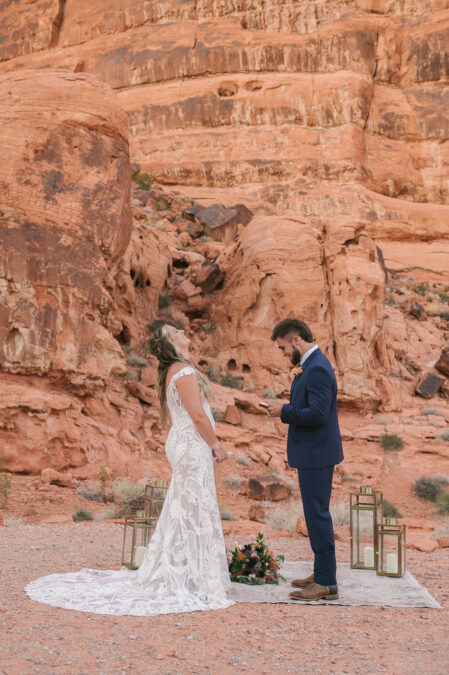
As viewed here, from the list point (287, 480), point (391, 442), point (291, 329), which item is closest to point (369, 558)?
point (291, 329)

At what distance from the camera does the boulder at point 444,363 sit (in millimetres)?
20609

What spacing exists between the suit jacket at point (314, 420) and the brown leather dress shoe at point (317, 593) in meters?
0.95

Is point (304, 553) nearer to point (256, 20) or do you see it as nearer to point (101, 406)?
point (101, 406)

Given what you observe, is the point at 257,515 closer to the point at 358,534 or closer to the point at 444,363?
the point at 358,534

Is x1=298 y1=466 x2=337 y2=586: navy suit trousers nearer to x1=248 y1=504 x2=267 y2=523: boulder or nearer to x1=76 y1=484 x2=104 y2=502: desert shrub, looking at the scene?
x1=248 y1=504 x2=267 y2=523: boulder

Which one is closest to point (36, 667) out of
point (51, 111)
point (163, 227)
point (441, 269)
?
point (51, 111)

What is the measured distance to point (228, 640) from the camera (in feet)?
14.0

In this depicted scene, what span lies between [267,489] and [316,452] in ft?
26.4

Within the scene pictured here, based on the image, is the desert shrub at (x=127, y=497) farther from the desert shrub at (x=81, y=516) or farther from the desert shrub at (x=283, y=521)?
the desert shrub at (x=283, y=521)

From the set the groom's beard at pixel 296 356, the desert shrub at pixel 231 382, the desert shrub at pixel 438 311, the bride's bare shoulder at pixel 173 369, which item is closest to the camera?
the bride's bare shoulder at pixel 173 369

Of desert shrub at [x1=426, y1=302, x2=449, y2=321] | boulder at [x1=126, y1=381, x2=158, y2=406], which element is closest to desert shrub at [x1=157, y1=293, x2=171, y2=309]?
boulder at [x1=126, y1=381, x2=158, y2=406]

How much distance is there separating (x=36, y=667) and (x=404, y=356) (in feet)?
62.5

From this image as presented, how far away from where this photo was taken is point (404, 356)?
70.6 feet

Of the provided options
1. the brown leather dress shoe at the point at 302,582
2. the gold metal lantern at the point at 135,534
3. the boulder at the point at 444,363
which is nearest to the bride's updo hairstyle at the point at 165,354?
the gold metal lantern at the point at 135,534
